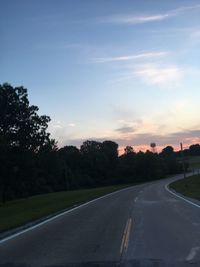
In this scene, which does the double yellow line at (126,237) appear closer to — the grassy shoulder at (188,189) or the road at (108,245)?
the road at (108,245)

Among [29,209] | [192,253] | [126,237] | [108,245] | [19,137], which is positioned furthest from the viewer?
[19,137]

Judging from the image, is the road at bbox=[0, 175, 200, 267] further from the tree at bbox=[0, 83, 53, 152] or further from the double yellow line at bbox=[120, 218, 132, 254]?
the tree at bbox=[0, 83, 53, 152]

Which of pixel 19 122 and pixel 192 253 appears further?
pixel 19 122

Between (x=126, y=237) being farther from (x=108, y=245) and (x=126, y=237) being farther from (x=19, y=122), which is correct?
(x=19, y=122)

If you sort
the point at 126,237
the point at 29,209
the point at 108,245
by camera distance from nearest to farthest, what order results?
the point at 108,245
the point at 126,237
the point at 29,209

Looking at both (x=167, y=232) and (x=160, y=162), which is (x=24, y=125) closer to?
(x=167, y=232)

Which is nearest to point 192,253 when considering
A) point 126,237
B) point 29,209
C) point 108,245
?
point 108,245

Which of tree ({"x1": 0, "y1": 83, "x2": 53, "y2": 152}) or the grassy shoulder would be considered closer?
the grassy shoulder

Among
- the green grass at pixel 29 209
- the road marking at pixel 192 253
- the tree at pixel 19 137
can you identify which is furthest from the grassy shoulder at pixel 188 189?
the road marking at pixel 192 253

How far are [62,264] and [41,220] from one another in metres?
12.7

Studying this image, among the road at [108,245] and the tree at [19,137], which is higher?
the tree at [19,137]

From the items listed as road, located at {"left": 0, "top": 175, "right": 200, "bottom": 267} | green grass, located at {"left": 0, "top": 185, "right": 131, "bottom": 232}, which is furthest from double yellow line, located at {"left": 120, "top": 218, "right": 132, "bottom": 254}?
green grass, located at {"left": 0, "top": 185, "right": 131, "bottom": 232}

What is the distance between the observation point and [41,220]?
23.7 metres

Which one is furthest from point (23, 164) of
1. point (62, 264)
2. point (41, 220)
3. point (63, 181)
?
point (63, 181)
